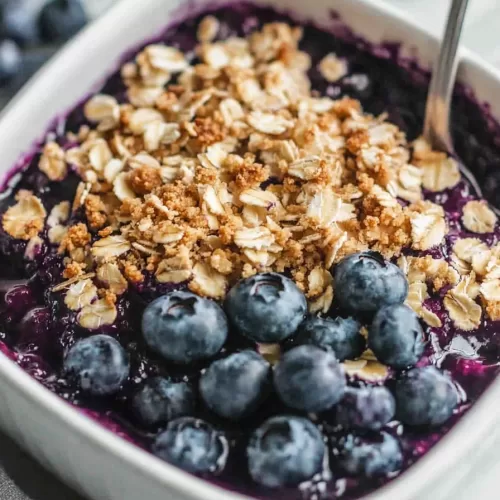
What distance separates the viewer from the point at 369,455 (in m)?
1.06

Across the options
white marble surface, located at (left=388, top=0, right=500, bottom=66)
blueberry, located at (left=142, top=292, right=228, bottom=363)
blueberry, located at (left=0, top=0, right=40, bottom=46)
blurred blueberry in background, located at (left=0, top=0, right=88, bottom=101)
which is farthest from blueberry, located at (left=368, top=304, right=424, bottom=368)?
blueberry, located at (left=0, top=0, right=40, bottom=46)

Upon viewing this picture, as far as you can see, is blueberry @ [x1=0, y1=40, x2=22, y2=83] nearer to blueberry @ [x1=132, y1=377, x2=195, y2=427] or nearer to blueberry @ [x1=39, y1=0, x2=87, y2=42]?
blueberry @ [x1=39, y1=0, x2=87, y2=42]

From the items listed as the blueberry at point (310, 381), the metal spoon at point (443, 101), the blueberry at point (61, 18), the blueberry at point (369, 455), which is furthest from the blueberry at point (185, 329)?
the blueberry at point (61, 18)

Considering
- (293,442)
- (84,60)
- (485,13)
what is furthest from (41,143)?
(485,13)

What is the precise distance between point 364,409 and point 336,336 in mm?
115

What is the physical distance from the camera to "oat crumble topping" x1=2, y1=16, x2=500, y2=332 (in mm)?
1238

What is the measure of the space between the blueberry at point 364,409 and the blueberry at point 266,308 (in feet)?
0.43

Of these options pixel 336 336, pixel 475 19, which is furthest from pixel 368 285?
pixel 475 19

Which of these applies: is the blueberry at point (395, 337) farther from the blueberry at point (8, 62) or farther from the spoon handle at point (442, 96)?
the blueberry at point (8, 62)

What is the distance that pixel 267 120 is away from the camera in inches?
55.9

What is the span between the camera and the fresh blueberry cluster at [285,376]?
1056mm

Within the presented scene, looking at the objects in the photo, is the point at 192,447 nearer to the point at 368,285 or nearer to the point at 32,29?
the point at 368,285

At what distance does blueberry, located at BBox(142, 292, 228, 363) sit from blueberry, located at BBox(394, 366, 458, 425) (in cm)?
26

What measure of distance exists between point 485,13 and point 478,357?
1148 millimetres
